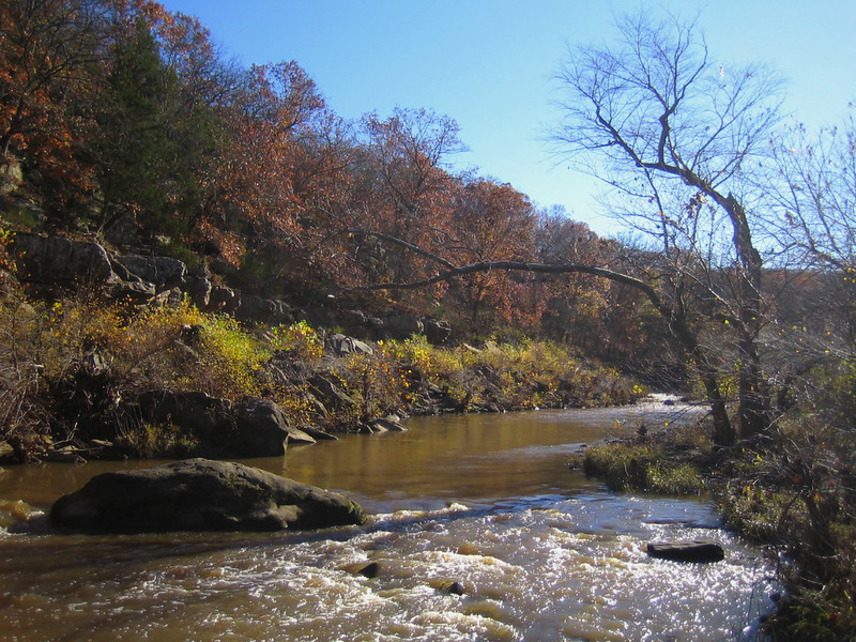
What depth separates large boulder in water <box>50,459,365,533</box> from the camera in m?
8.47

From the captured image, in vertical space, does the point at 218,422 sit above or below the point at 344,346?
below

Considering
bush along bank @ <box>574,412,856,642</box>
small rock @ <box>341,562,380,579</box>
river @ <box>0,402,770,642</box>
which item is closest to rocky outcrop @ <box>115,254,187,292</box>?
river @ <box>0,402,770,642</box>

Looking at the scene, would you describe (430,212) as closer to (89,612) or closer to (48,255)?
(48,255)

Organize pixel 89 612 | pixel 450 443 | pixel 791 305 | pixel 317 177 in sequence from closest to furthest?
1. pixel 89 612
2. pixel 791 305
3. pixel 450 443
4. pixel 317 177

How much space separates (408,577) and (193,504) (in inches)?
123

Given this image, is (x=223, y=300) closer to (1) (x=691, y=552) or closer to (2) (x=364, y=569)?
(2) (x=364, y=569)

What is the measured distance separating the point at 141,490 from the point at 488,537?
13.5 feet

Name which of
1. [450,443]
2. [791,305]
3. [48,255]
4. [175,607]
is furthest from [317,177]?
[175,607]

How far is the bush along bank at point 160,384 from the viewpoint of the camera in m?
12.6

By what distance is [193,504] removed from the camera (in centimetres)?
A: 865

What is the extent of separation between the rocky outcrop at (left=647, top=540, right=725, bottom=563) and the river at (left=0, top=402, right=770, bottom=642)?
13cm

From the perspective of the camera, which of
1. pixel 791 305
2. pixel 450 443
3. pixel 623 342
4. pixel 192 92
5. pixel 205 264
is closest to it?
pixel 791 305

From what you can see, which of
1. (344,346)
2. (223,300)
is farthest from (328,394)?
(223,300)

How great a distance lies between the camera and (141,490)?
336 inches
